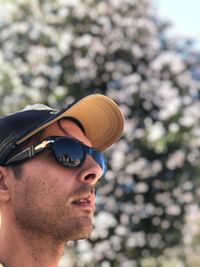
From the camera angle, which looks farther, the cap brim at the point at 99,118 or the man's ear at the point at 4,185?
the cap brim at the point at 99,118

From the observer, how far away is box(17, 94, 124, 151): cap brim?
3184 millimetres

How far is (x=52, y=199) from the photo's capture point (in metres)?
2.90

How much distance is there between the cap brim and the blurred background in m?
11.4

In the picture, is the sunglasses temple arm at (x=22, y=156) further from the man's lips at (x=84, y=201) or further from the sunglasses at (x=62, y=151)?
the man's lips at (x=84, y=201)

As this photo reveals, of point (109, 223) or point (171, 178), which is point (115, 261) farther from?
point (171, 178)

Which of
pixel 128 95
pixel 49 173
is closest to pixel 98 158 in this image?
pixel 49 173

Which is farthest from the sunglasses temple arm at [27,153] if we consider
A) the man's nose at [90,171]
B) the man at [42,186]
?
the man's nose at [90,171]

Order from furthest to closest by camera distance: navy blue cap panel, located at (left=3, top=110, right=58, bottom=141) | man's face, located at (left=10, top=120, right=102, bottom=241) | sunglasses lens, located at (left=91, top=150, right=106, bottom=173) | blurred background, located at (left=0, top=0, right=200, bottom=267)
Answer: blurred background, located at (left=0, top=0, right=200, bottom=267) → sunglasses lens, located at (left=91, top=150, right=106, bottom=173) → navy blue cap panel, located at (left=3, top=110, right=58, bottom=141) → man's face, located at (left=10, top=120, right=102, bottom=241)

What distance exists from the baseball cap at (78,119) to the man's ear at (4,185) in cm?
4

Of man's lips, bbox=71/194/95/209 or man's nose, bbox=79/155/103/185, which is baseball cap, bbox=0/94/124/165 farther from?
man's lips, bbox=71/194/95/209

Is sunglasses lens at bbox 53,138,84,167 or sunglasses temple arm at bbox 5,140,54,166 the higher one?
sunglasses temple arm at bbox 5,140,54,166

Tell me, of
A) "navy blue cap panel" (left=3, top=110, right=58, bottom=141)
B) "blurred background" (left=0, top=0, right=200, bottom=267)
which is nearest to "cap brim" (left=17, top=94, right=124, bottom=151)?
"navy blue cap panel" (left=3, top=110, right=58, bottom=141)

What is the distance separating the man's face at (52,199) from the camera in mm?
2852

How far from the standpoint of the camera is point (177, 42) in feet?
54.5
